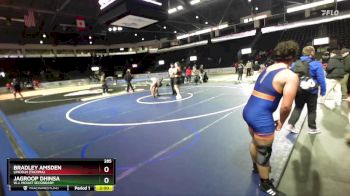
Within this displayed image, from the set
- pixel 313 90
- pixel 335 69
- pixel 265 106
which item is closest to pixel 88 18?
pixel 335 69

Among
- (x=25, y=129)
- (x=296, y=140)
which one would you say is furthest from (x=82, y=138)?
(x=296, y=140)

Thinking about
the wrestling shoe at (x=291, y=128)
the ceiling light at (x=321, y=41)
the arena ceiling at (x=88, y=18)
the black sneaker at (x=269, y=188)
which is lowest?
the black sneaker at (x=269, y=188)

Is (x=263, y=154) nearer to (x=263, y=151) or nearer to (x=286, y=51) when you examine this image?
(x=263, y=151)

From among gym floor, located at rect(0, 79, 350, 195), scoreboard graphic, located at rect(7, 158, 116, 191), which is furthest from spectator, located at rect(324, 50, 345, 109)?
scoreboard graphic, located at rect(7, 158, 116, 191)

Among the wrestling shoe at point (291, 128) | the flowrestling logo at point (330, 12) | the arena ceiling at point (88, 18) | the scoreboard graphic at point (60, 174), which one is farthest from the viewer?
the flowrestling logo at point (330, 12)

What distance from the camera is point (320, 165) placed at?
3.40 meters

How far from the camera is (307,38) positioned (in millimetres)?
25766

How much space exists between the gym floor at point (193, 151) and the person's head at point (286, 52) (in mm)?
1628

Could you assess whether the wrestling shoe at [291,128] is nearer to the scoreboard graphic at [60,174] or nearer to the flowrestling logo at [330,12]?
the scoreboard graphic at [60,174]

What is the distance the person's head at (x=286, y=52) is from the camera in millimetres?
2725

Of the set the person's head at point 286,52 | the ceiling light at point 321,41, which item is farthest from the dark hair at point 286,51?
the ceiling light at point 321,41

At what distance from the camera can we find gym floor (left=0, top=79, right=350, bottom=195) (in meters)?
3.06

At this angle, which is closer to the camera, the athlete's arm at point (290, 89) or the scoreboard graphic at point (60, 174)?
the scoreboard graphic at point (60, 174)

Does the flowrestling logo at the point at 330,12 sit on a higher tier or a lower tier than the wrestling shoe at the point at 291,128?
higher
